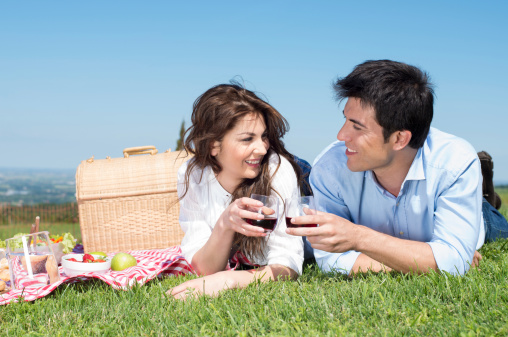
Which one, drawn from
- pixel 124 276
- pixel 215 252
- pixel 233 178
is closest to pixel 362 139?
pixel 233 178

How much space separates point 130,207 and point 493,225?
5.03 metres

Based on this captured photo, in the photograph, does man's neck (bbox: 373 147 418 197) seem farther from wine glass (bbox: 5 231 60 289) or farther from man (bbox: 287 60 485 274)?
wine glass (bbox: 5 231 60 289)

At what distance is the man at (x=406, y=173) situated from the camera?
3768 mm

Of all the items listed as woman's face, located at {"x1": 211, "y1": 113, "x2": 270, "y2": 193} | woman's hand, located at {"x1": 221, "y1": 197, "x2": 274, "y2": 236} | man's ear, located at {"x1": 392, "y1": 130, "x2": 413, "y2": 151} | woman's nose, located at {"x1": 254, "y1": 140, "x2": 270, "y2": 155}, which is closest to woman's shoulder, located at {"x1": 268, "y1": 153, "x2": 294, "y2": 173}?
woman's face, located at {"x1": 211, "y1": 113, "x2": 270, "y2": 193}

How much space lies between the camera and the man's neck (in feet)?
13.4

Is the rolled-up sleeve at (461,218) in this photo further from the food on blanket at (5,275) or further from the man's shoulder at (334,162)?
the food on blanket at (5,275)

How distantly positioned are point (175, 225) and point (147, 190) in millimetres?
676

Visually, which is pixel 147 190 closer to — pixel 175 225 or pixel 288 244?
pixel 175 225

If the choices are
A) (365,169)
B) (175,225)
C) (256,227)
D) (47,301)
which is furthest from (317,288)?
Answer: (175,225)

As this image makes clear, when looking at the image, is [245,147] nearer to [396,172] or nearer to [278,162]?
[278,162]

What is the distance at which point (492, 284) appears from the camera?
138 inches

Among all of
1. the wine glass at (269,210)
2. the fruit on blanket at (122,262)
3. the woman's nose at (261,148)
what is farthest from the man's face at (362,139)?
the fruit on blanket at (122,262)

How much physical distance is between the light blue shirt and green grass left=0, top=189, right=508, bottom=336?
245 millimetres

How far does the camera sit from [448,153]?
399 centimetres
